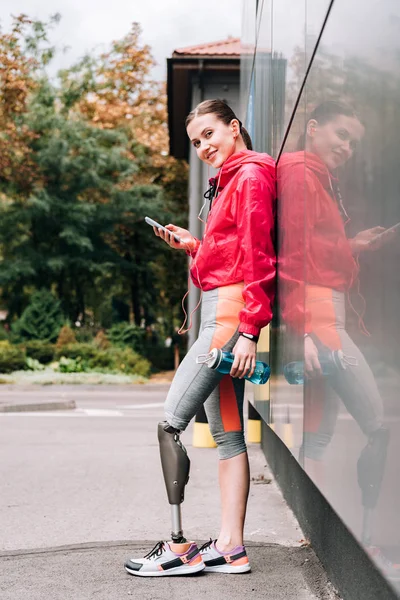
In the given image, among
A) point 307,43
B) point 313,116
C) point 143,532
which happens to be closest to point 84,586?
point 143,532

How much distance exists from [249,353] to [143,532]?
157 cm

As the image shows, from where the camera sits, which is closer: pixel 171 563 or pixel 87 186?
pixel 171 563

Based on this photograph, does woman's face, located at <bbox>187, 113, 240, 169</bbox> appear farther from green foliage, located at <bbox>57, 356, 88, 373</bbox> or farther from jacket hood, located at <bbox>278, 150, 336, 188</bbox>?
green foliage, located at <bbox>57, 356, 88, 373</bbox>

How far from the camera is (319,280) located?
262 cm

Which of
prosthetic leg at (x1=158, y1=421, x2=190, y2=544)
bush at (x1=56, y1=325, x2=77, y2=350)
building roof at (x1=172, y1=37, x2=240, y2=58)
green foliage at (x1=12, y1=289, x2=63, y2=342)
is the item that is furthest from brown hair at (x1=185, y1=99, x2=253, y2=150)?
green foliage at (x1=12, y1=289, x2=63, y2=342)

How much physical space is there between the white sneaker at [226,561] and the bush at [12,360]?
19312mm

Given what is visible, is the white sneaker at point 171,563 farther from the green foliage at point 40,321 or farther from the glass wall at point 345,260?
the green foliage at point 40,321

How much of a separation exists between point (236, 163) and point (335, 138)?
122 cm

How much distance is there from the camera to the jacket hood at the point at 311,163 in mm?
2465

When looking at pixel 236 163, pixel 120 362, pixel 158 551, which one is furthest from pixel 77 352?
pixel 236 163

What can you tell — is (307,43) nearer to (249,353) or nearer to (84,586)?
(249,353)

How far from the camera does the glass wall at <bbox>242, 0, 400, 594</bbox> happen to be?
1.69 metres

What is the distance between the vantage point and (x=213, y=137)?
360 cm

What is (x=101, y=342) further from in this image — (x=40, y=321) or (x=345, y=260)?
(x=345, y=260)
